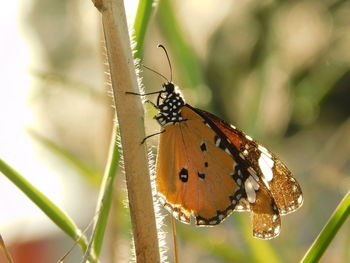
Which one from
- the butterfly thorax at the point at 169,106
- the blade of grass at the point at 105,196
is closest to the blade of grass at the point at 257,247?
the butterfly thorax at the point at 169,106

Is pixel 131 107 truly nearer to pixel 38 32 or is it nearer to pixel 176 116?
pixel 176 116

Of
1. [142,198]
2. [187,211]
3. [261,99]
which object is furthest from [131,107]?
[261,99]

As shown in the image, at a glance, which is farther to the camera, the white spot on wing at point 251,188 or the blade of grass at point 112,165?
the white spot on wing at point 251,188

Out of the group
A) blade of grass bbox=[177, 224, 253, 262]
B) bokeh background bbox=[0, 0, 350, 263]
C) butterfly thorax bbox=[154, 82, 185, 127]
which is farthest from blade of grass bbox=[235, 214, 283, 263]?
butterfly thorax bbox=[154, 82, 185, 127]

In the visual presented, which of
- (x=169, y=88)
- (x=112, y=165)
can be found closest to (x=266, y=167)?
(x=169, y=88)

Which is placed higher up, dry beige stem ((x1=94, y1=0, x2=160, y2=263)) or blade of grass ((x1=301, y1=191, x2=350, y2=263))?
dry beige stem ((x1=94, y1=0, x2=160, y2=263))

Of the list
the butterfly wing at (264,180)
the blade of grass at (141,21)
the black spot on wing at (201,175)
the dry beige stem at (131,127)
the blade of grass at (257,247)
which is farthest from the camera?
the black spot on wing at (201,175)

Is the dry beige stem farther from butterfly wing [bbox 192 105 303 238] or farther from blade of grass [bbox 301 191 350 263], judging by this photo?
butterfly wing [bbox 192 105 303 238]

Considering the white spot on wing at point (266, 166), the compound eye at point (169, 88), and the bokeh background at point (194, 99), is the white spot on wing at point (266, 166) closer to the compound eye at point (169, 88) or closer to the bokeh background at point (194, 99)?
the bokeh background at point (194, 99)
